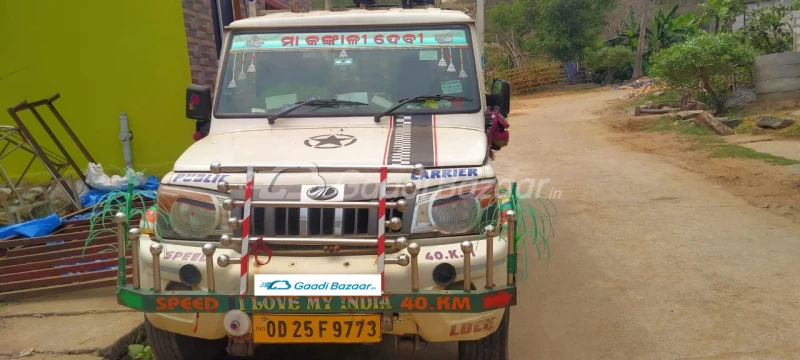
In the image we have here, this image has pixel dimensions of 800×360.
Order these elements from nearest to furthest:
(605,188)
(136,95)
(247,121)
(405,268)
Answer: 1. (405,268)
2. (247,121)
3. (136,95)
4. (605,188)

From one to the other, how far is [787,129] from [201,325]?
1178 cm

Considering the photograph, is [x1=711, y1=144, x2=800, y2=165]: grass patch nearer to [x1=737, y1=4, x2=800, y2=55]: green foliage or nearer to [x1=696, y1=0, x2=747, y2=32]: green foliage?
[x1=737, y1=4, x2=800, y2=55]: green foliage

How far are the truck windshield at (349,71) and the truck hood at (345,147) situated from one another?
0.75 feet

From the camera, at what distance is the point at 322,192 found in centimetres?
297

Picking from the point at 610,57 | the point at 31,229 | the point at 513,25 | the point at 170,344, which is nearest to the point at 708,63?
the point at 31,229

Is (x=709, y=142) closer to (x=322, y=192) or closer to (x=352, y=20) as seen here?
(x=352, y=20)

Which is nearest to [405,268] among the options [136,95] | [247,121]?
[247,121]

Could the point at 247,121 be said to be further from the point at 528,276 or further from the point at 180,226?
the point at 528,276

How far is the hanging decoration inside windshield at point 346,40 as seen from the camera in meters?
4.32

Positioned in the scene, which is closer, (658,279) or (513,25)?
(658,279)

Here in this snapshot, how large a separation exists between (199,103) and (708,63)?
12262mm

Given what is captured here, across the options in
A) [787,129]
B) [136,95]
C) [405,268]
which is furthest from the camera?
[787,129]

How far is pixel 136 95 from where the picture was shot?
7562 mm

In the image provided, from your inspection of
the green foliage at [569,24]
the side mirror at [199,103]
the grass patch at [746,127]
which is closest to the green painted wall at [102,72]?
the side mirror at [199,103]
